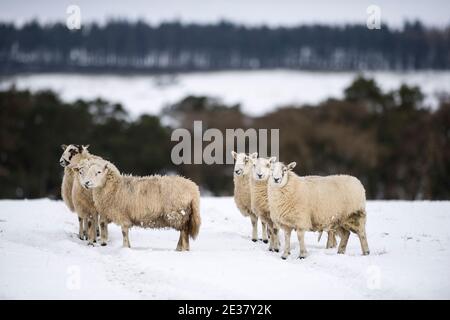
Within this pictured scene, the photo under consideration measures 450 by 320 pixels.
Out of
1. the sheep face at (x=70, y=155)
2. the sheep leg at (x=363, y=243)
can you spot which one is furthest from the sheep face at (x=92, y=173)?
the sheep leg at (x=363, y=243)

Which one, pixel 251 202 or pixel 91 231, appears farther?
pixel 251 202

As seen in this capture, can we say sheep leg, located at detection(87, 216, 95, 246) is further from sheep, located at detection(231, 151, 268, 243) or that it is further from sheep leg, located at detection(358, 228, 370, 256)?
sheep leg, located at detection(358, 228, 370, 256)

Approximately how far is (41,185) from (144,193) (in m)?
39.6

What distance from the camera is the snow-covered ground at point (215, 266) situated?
470 inches

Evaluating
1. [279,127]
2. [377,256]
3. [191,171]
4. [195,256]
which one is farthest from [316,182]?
[279,127]

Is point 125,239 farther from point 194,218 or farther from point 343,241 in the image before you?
point 343,241

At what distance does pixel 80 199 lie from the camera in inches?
655

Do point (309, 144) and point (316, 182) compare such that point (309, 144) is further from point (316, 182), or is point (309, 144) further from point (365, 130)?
point (316, 182)

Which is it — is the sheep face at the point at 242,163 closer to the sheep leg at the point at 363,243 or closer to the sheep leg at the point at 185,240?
the sheep leg at the point at 185,240

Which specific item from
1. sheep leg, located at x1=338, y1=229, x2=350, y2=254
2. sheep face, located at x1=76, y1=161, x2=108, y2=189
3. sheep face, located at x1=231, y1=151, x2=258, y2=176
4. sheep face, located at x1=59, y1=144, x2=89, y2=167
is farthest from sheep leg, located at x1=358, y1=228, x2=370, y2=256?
sheep face, located at x1=59, y1=144, x2=89, y2=167

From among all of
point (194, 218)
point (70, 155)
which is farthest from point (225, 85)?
point (194, 218)

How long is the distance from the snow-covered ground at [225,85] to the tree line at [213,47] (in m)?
7.34

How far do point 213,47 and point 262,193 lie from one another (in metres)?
106

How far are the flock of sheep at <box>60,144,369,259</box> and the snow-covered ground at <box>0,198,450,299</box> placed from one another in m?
0.54
